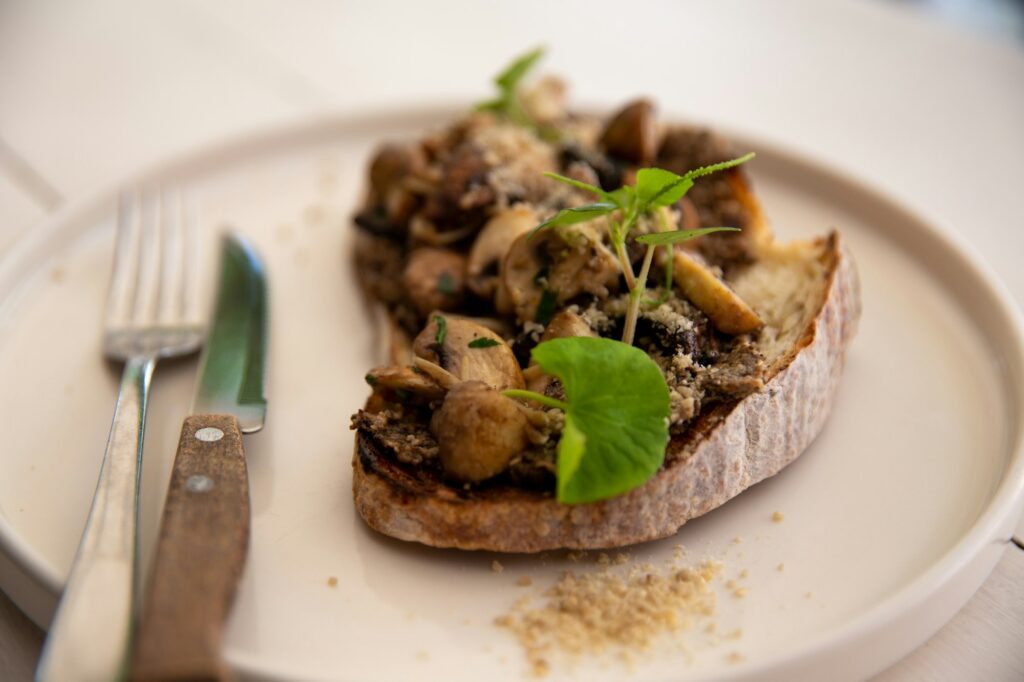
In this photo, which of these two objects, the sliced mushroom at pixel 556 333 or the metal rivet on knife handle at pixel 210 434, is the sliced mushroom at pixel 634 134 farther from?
the metal rivet on knife handle at pixel 210 434

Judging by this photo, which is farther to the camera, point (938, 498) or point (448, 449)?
point (938, 498)

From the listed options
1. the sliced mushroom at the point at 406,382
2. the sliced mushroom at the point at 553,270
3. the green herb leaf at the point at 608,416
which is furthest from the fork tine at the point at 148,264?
the green herb leaf at the point at 608,416

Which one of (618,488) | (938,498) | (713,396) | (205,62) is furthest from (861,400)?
(205,62)

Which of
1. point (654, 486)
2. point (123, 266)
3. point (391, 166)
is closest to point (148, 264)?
point (123, 266)

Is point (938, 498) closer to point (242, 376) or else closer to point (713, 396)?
point (713, 396)

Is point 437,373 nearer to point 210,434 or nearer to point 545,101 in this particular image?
point 210,434
